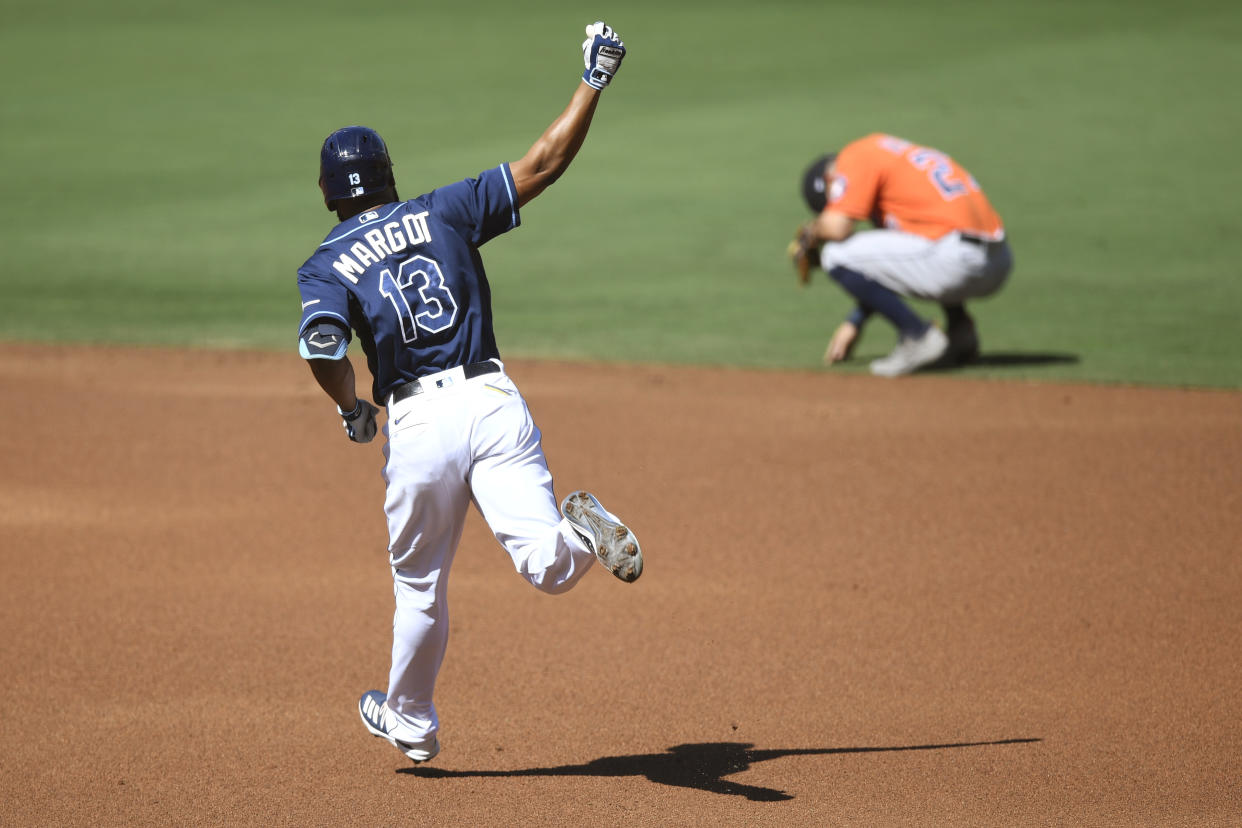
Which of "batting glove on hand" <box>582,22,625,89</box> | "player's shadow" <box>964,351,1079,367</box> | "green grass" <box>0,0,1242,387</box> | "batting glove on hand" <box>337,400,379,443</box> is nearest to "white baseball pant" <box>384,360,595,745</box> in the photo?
"batting glove on hand" <box>337,400,379,443</box>

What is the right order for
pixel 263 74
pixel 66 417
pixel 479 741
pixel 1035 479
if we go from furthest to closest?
1. pixel 263 74
2. pixel 66 417
3. pixel 1035 479
4. pixel 479 741

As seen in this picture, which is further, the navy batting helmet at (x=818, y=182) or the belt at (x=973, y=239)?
the navy batting helmet at (x=818, y=182)

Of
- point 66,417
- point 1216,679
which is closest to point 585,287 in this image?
point 66,417

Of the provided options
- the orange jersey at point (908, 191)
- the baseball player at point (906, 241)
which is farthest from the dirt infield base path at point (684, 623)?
the orange jersey at point (908, 191)

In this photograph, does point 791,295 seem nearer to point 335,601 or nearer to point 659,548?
point 659,548

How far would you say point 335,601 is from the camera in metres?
6.47

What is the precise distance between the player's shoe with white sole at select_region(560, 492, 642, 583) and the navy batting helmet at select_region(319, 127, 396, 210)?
117 cm

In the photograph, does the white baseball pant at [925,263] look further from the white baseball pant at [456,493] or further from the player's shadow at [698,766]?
the white baseball pant at [456,493]

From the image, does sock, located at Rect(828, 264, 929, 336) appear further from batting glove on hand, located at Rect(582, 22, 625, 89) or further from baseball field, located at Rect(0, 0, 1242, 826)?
batting glove on hand, located at Rect(582, 22, 625, 89)

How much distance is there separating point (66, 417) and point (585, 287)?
244 inches

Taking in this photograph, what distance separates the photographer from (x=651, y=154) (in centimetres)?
2180

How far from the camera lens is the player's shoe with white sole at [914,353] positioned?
35.1 feet

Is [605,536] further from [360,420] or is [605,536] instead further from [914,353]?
[914,353]

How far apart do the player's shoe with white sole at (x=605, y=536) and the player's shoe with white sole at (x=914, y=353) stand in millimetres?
6860
